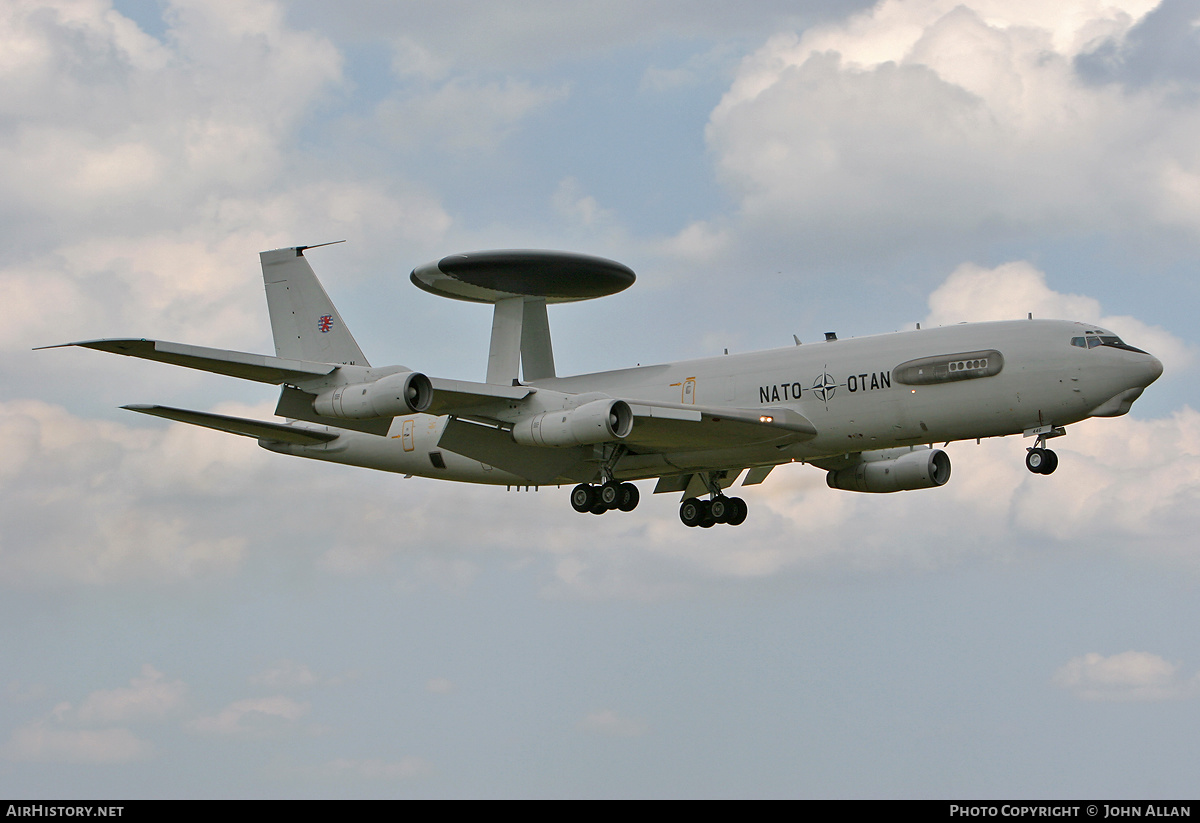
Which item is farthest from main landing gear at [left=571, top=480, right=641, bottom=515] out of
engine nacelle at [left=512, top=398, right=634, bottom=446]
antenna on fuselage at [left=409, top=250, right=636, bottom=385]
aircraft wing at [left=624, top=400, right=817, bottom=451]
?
antenna on fuselage at [left=409, top=250, right=636, bottom=385]

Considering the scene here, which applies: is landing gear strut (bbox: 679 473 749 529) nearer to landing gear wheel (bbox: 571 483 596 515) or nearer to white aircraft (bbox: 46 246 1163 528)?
white aircraft (bbox: 46 246 1163 528)

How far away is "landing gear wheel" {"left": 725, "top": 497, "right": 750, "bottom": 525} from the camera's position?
43.3m

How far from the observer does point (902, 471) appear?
4228 cm

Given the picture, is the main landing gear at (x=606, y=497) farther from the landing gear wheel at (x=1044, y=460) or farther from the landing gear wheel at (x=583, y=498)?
the landing gear wheel at (x=1044, y=460)

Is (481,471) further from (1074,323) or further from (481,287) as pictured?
(1074,323)

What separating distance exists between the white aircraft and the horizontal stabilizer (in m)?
0.07

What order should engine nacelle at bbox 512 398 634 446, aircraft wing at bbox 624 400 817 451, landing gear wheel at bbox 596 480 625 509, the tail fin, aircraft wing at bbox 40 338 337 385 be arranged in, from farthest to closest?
the tail fin
landing gear wheel at bbox 596 480 625 509
aircraft wing at bbox 624 400 817 451
engine nacelle at bbox 512 398 634 446
aircraft wing at bbox 40 338 337 385

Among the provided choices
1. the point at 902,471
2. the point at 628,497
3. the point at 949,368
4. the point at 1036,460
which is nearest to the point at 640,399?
the point at 628,497

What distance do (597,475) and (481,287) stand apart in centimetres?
685

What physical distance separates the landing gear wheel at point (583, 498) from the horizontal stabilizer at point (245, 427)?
8515 millimetres

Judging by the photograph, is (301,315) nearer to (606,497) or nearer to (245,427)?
(245,427)
